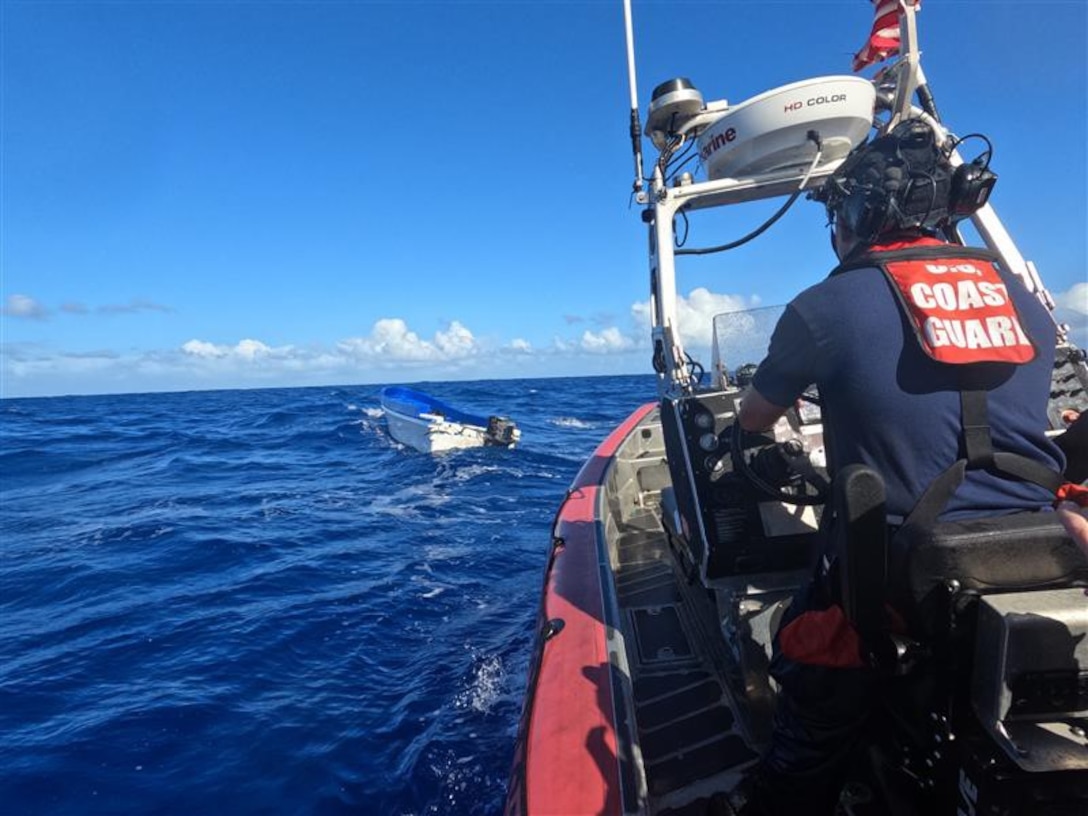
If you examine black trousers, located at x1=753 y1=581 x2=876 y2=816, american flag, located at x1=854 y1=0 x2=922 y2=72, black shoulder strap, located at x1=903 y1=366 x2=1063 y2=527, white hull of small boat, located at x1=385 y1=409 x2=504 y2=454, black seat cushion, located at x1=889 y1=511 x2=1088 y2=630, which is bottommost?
white hull of small boat, located at x1=385 y1=409 x2=504 y2=454

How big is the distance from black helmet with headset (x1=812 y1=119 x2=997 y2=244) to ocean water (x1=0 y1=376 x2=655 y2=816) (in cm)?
338

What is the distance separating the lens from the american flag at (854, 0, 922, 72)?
405 centimetres

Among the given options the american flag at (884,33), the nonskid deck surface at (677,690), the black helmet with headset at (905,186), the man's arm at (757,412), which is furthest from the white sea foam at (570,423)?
the black helmet with headset at (905,186)

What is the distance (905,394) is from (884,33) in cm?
387

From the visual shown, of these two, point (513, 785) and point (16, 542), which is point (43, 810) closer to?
point (513, 785)

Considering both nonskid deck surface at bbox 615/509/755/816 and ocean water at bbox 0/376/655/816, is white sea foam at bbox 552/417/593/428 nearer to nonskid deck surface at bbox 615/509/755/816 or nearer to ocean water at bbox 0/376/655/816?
ocean water at bbox 0/376/655/816

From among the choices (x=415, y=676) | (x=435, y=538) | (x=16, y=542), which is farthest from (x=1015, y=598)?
(x=16, y=542)

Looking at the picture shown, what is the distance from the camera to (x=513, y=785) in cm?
227

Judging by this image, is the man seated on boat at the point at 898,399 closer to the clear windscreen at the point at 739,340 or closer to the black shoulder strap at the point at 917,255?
the black shoulder strap at the point at 917,255

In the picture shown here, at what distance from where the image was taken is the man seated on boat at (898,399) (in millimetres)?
1561

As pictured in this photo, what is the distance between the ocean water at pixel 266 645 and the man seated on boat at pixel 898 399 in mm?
2307

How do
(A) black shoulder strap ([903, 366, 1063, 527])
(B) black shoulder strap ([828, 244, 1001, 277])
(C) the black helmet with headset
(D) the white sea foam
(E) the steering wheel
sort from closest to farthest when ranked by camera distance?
(A) black shoulder strap ([903, 366, 1063, 527]) → (B) black shoulder strap ([828, 244, 1001, 277]) → (C) the black helmet with headset → (E) the steering wheel → (D) the white sea foam

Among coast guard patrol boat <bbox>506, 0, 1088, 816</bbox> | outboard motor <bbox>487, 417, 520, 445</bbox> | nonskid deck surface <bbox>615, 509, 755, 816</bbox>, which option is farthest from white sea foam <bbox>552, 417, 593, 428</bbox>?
nonskid deck surface <bbox>615, 509, 755, 816</bbox>

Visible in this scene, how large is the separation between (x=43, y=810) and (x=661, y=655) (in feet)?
12.0
